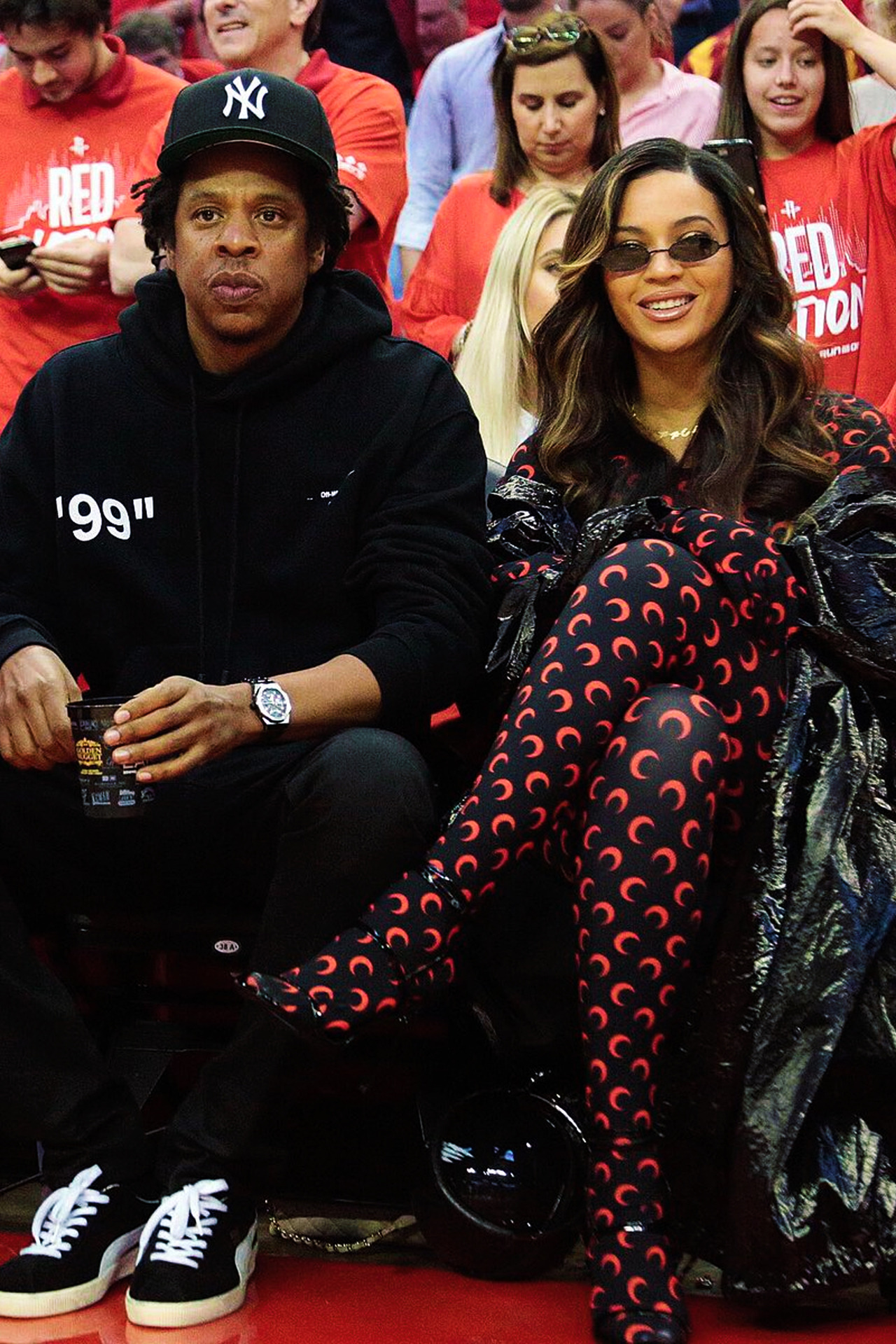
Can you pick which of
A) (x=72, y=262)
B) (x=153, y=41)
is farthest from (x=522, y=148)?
(x=153, y=41)

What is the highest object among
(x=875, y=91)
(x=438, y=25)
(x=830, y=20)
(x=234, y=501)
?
(x=438, y=25)

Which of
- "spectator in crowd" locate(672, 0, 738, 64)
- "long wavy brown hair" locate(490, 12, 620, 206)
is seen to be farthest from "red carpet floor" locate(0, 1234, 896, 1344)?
"spectator in crowd" locate(672, 0, 738, 64)

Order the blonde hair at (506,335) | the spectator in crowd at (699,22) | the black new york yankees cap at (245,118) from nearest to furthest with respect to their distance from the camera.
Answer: the black new york yankees cap at (245,118)
the blonde hair at (506,335)
the spectator in crowd at (699,22)

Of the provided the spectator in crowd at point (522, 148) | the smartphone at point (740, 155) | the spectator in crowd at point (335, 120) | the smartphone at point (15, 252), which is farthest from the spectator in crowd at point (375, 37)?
the smartphone at point (740, 155)

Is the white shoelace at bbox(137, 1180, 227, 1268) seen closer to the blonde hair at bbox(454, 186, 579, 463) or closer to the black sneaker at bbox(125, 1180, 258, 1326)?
the black sneaker at bbox(125, 1180, 258, 1326)

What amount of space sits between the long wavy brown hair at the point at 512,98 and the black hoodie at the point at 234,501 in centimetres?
168

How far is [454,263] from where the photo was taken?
4.27 meters

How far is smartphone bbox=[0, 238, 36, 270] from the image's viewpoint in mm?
3949

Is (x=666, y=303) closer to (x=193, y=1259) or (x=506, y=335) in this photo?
(x=506, y=335)

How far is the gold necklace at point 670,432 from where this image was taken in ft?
9.28

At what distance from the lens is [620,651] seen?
224cm

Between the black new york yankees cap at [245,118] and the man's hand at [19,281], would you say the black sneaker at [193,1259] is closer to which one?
the black new york yankees cap at [245,118]

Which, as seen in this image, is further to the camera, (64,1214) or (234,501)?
(234,501)

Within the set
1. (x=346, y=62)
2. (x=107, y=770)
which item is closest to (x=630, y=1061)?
(x=107, y=770)
